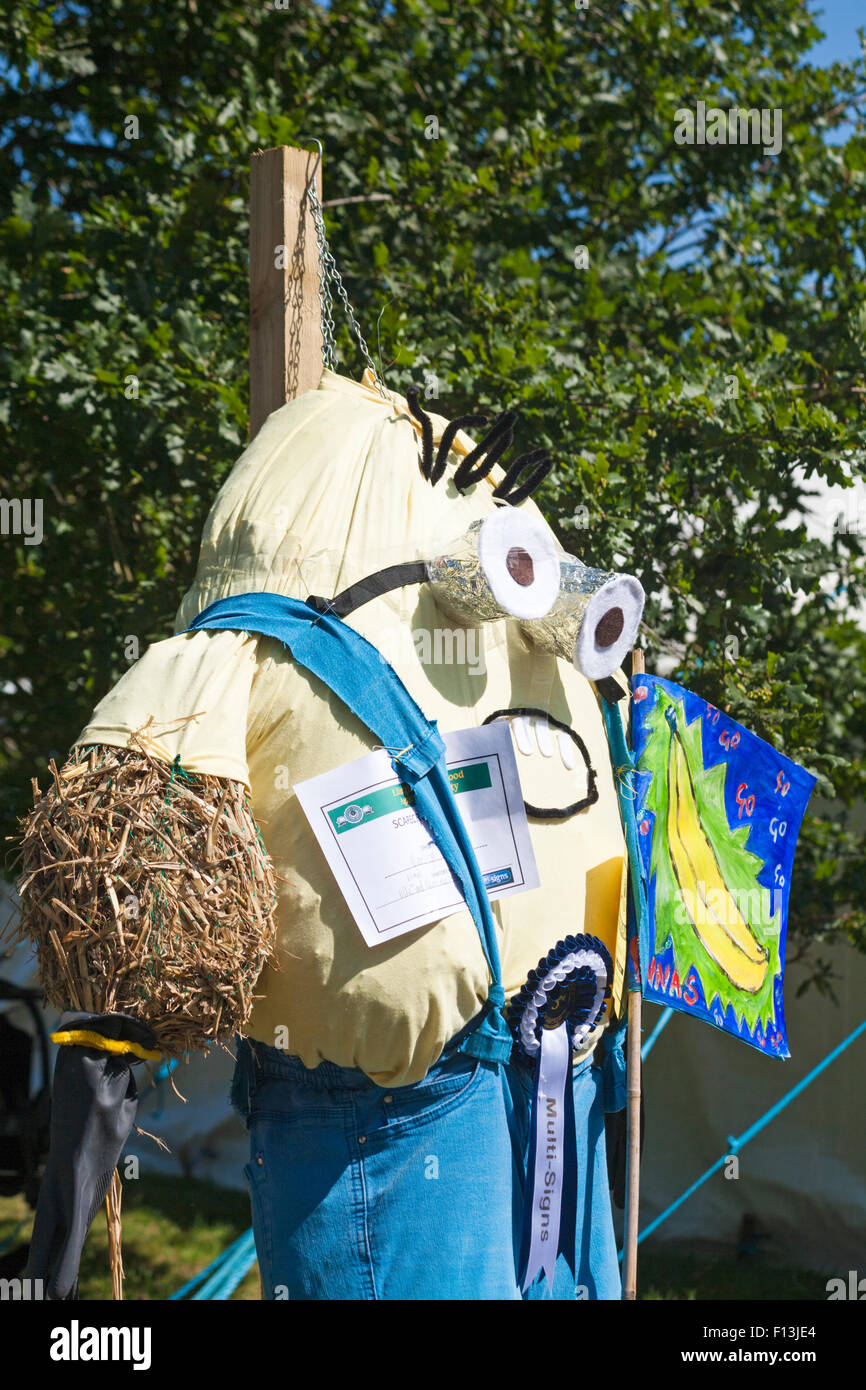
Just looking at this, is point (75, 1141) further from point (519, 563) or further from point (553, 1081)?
point (519, 563)

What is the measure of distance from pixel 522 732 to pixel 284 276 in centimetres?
100

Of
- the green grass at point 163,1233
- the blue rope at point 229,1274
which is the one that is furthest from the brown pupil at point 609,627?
the green grass at point 163,1233

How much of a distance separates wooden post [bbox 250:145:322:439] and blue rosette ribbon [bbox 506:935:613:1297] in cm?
118

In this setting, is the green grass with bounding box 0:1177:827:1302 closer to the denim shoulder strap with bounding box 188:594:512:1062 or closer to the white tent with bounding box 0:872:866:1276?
the white tent with bounding box 0:872:866:1276

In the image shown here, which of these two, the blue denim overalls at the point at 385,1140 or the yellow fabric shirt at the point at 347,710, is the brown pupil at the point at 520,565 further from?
the blue denim overalls at the point at 385,1140

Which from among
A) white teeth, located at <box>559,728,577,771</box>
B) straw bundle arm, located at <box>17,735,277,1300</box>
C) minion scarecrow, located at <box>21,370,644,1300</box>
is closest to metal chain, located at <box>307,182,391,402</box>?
minion scarecrow, located at <box>21,370,644,1300</box>

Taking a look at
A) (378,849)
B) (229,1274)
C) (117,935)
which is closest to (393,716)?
(378,849)

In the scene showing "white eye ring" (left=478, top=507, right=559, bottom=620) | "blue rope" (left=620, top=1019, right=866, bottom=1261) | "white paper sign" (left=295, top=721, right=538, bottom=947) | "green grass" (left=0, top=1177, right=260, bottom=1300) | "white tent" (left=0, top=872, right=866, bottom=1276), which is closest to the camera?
"white paper sign" (left=295, top=721, right=538, bottom=947)

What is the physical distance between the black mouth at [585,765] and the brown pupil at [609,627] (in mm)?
164

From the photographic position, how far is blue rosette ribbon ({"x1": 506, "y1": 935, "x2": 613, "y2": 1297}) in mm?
2102

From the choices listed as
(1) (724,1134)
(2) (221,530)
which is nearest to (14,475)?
(2) (221,530)

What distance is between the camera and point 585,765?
231 centimetres

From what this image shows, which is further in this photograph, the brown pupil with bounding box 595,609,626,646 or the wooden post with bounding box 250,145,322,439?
the wooden post with bounding box 250,145,322,439
